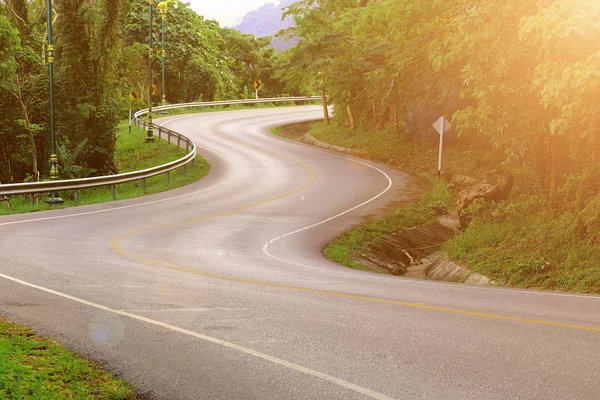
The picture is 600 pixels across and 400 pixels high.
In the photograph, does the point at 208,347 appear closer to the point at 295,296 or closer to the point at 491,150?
the point at 295,296

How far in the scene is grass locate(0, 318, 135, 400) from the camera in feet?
18.3

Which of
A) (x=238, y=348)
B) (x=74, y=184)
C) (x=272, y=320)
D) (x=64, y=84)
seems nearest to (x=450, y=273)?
(x=272, y=320)

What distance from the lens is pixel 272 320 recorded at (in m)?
7.87

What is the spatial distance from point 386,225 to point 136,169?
19494mm

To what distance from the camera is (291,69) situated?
4228cm

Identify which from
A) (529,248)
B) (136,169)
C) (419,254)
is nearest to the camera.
A: (529,248)

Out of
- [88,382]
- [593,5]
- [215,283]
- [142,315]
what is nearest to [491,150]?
[593,5]

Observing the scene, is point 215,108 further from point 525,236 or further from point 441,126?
point 525,236

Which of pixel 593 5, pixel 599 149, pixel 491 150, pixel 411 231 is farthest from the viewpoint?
pixel 491 150

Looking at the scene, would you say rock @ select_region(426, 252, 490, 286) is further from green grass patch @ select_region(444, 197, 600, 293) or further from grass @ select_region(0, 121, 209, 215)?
grass @ select_region(0, 121, 209, 215)

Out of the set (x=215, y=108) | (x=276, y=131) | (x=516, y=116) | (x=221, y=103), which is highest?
(x=221, y=103)

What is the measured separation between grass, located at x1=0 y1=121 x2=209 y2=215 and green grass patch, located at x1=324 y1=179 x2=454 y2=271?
31.0ft

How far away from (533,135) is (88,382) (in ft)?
49.2

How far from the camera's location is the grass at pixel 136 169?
2286cm
